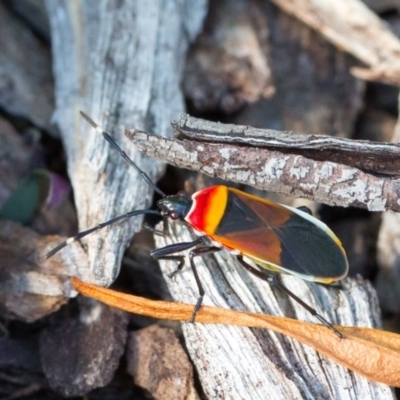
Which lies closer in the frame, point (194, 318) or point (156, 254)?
point (194, 318)

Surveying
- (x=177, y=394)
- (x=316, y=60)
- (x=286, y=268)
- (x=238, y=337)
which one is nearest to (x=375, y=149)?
(x=286, y=268)

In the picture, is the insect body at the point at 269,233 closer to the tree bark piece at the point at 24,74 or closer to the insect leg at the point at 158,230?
the insect leg at the point at 158,230

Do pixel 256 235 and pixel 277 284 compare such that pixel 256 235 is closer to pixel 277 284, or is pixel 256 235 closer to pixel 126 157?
pixel 277 284

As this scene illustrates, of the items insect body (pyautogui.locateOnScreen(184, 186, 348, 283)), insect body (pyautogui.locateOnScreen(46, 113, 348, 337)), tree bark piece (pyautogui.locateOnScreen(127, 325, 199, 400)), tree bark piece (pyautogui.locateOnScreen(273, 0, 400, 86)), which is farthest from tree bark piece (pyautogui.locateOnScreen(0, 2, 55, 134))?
tree bark piece (pyautogui.locateOnScreen(273, 0, 400, 86))

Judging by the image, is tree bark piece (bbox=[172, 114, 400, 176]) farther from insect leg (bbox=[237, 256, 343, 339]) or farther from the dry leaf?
the dry leaf

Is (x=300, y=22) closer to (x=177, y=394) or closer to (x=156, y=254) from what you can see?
(x=156, y=254)
